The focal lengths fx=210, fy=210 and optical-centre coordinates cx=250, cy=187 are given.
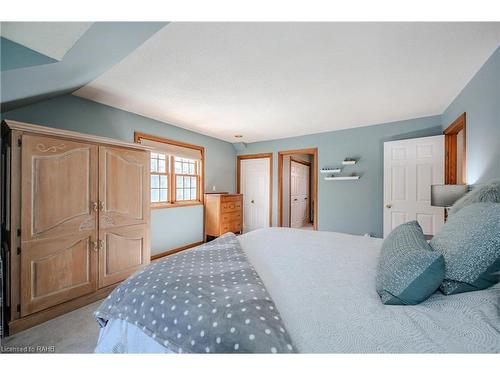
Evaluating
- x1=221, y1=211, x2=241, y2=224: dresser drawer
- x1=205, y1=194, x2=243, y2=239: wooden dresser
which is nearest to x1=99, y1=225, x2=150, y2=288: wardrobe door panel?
x1=205, y1=194, x2=243, y2=239: wooden dresser

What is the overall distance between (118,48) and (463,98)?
3.46m

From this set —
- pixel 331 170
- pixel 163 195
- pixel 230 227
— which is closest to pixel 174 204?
pixel 163 195

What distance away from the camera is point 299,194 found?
6.11 metres

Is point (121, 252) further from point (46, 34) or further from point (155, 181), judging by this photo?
point (46, 34)

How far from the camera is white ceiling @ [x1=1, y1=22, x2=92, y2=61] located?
1148mm

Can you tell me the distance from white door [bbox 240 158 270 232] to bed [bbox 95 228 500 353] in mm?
3781

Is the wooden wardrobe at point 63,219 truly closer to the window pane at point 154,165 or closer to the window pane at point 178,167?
the window pane at point 154,165

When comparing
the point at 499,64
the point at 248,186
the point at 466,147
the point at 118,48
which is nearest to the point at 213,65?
the point at 118,48

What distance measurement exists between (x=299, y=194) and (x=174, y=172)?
364 cm

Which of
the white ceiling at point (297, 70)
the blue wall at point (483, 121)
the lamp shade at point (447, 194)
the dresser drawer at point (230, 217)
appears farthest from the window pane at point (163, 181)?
the blue wall at point (483, 121)

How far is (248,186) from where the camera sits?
17.3ft

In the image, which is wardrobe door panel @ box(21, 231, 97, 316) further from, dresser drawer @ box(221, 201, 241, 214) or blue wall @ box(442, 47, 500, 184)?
blue wall @ box(442, 47, 500, 184)

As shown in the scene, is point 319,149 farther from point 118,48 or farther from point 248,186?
point 118,48

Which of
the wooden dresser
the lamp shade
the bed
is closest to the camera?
the bed
